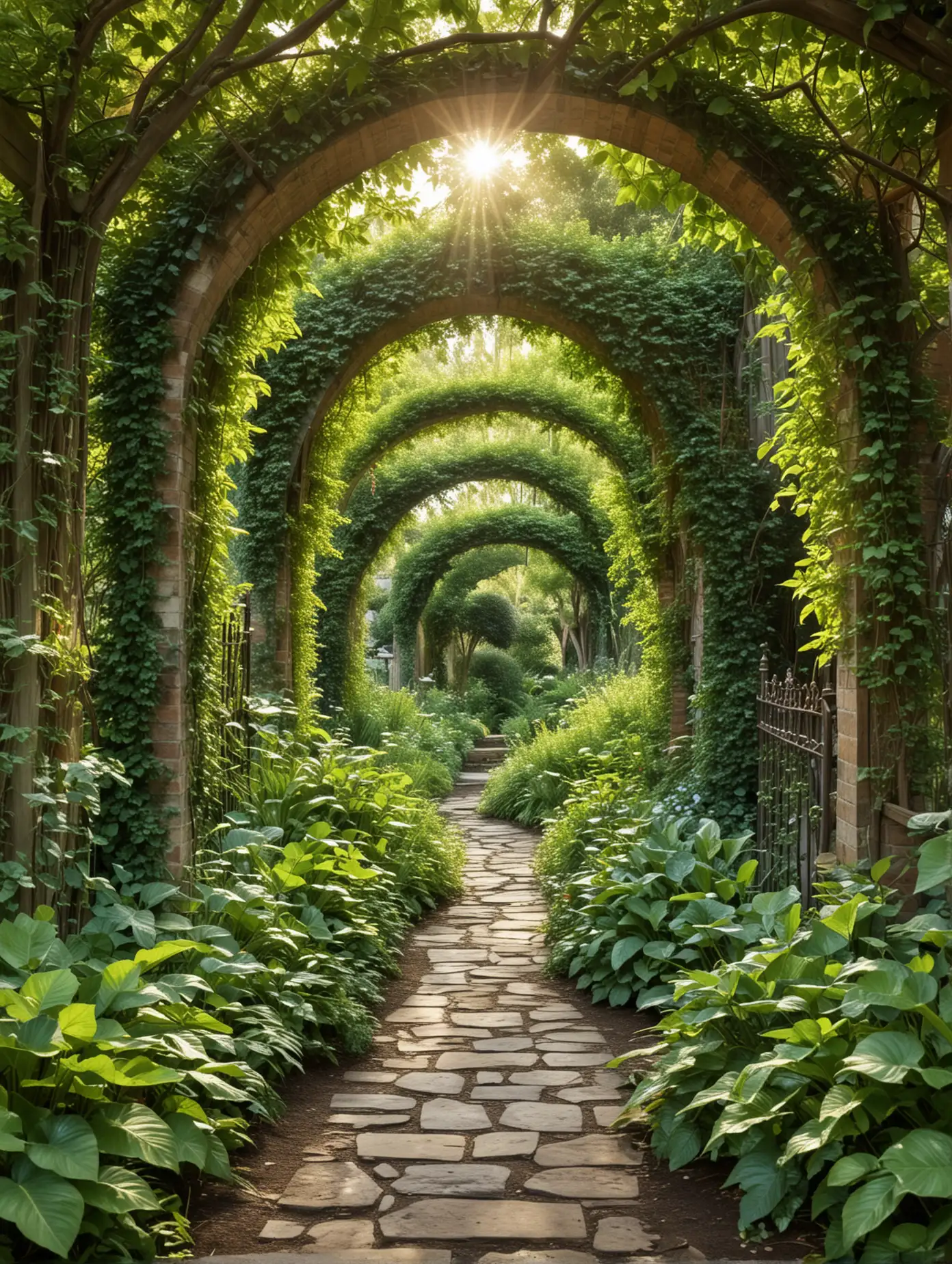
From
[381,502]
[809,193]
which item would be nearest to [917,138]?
[809,193]

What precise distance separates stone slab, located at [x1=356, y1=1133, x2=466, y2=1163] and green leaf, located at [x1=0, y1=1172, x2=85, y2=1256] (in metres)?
1.27

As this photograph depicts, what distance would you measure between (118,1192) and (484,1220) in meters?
1.02

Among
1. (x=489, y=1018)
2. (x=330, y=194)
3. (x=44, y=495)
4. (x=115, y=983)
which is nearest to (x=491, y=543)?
(x=330, y=194)

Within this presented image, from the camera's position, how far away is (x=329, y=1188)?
135 inches

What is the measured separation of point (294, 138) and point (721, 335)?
397 centimetres

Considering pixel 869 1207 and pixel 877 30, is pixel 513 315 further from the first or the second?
pixel 869 1207

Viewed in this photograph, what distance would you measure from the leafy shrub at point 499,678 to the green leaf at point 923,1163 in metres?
25.3

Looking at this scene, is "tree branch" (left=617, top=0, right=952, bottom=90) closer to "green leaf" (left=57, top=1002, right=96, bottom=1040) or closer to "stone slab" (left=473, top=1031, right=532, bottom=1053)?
"green leaf" (left=57, top=1002, right=96, bottom=1040)

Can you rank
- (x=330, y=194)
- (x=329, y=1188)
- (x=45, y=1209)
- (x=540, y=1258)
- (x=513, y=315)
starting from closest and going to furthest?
(x=45, y=1209) < (x=540, y=1258) < (x=329, y=1188) < (x=330, y=194) < (x=513, y=315)

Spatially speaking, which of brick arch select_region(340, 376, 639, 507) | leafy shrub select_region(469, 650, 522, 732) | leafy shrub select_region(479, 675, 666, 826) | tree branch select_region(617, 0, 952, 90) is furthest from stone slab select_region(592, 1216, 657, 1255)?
leafy shrub select_region(469, 650, 522, 732)

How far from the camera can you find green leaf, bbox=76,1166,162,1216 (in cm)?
273

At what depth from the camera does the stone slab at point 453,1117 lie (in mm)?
3912

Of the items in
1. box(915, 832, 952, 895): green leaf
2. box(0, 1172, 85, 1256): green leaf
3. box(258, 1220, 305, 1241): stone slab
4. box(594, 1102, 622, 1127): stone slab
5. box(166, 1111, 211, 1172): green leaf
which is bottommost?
box(594, 1102, 622, 1127): stone slab

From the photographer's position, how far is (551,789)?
36.0 feet
